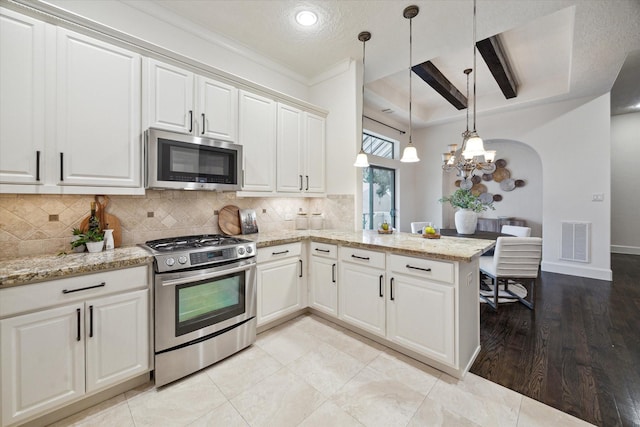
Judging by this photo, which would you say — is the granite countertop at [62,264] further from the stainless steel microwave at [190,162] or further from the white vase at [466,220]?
the white vase at [466,220]

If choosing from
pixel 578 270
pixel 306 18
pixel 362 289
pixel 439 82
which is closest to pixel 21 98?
pixel 306 18

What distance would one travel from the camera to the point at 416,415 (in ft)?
5.33

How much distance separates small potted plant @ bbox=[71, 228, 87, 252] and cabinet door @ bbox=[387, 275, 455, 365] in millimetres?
2388

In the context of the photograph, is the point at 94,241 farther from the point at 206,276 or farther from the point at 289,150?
the point at 289,150

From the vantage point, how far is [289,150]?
315 cm

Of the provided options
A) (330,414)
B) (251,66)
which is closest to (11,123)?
(251,66)

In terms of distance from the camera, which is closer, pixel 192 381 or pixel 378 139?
pixel 192 381

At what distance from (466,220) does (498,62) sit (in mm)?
2247

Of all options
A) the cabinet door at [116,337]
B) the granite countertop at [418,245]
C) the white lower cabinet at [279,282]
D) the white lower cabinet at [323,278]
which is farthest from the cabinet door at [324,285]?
the cabinet door at [116,337]

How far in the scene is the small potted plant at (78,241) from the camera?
6.24 feet

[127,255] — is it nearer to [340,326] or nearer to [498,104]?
[340,326]

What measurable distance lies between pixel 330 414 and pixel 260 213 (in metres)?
2.19

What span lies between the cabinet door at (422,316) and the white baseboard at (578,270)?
14.2ft

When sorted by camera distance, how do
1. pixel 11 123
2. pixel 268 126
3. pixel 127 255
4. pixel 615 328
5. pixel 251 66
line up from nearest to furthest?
pixel 11 123
pixel 127 255
pixel 615 328
pixel 268 126
pixel 251 66
